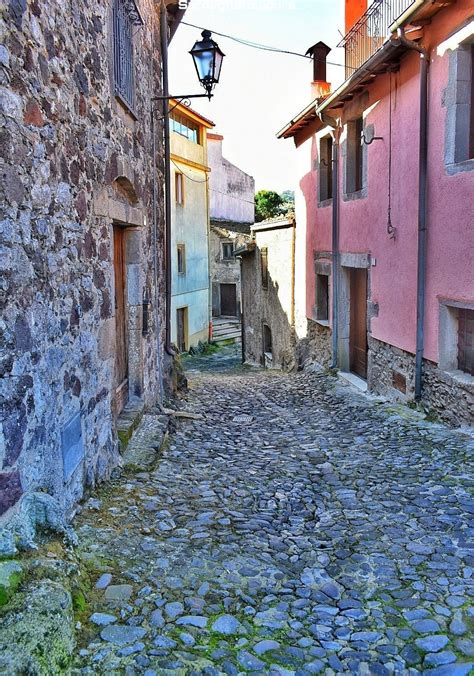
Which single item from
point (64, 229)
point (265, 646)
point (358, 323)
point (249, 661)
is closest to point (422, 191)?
point (358, 323)

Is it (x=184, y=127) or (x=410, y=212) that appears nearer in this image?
(x=410, y=212)

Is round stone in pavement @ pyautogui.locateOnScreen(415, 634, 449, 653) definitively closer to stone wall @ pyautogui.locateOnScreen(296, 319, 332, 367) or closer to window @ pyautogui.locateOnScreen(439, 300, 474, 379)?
window @ pyautogui.locateOnScreen(439, 300, 474, 379)

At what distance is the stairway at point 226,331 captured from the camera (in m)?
25.4

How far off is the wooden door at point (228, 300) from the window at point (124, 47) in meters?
24.3

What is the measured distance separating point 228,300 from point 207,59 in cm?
2443

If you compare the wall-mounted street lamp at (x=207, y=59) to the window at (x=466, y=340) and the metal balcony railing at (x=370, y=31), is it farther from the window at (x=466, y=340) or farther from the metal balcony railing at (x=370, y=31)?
the window at (x=466, y=340)

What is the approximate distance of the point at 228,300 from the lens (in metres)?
30.8

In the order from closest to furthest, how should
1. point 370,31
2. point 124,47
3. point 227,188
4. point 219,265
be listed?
point 124,47, point 370,31, point 219,265, point 227,188

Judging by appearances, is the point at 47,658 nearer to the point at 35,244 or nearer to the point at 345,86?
the point at 35,244

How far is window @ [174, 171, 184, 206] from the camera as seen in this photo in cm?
2008

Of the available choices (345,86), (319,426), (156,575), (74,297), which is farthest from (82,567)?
(345,86)

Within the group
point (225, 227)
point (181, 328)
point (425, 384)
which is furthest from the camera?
point (225, 227)

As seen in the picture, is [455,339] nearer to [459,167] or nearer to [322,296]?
[459,167]

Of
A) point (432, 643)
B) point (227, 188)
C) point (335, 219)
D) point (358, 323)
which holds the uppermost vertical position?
point (227, 188)
